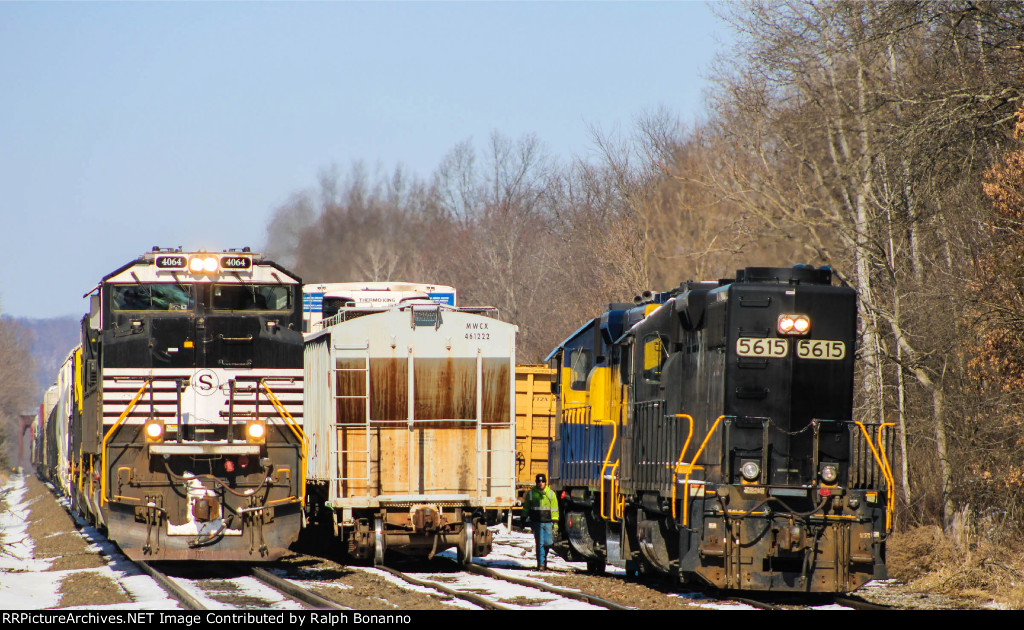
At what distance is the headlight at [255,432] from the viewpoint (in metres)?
15.5

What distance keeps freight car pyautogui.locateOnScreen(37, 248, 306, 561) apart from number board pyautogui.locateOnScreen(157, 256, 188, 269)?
0.05 feet

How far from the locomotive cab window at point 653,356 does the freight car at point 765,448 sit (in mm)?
210

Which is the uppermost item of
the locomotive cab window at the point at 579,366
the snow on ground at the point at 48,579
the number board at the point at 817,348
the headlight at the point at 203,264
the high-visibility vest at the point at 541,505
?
the headlight at the point at 203,264

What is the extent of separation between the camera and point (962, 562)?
52.3ft

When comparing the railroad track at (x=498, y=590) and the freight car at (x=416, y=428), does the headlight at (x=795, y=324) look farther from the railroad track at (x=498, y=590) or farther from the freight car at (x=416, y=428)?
the freight car at (x=416, y=428)

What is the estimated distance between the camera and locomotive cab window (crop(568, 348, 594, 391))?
17797mm

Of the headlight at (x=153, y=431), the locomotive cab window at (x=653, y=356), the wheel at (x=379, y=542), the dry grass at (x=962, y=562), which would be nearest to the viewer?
the dry grass at (x=962, y=562)

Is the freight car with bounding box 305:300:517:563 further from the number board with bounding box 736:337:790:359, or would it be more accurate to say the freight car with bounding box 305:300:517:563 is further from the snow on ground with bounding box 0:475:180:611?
the number board with bounding box 736:337:790:359

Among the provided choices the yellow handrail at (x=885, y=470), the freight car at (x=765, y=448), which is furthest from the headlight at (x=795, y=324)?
the yellow handrail at (x=885, y=470)

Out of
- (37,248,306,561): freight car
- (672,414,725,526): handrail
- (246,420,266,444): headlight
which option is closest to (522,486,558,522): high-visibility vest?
(37,248,306,561): freight car

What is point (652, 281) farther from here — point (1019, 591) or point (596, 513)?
point (1019, 591)

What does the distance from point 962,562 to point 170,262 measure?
11.9 metres

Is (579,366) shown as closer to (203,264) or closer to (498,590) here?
(498,590)

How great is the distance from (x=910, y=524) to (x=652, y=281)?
20440mm
